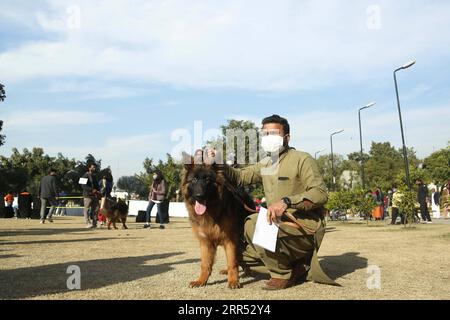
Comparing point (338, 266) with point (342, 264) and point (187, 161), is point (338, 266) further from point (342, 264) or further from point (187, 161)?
point (187, 161)

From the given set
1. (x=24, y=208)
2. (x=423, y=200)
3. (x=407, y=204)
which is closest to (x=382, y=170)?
(x=423, y=200)

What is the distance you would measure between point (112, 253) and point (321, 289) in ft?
16.1

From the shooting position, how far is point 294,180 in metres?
5.10

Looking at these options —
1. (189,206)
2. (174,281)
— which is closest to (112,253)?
(174,281)

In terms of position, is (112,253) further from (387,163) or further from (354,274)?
(387,163)

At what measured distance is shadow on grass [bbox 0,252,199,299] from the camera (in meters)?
4.79

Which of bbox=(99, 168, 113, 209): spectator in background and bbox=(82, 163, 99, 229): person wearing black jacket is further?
bbox=(99, 168, 113, 209): spectator in background

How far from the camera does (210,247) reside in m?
5.13

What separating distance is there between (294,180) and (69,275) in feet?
10.7

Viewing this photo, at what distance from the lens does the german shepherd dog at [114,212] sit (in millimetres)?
16312

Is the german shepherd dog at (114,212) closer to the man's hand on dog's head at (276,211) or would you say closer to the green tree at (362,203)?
the green tree at (362,203)

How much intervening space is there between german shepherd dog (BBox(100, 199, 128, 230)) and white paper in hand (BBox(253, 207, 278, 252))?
12305mm

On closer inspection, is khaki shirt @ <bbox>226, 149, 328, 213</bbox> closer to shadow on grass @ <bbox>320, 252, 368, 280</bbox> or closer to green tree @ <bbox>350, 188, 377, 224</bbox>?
shadow on grass @ <bbox>320, 252, 368, 280</bbox>

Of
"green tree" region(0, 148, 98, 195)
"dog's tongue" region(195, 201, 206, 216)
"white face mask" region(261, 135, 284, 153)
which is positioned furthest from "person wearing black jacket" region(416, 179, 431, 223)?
"green tree" region(0, 148, 98, 195)
